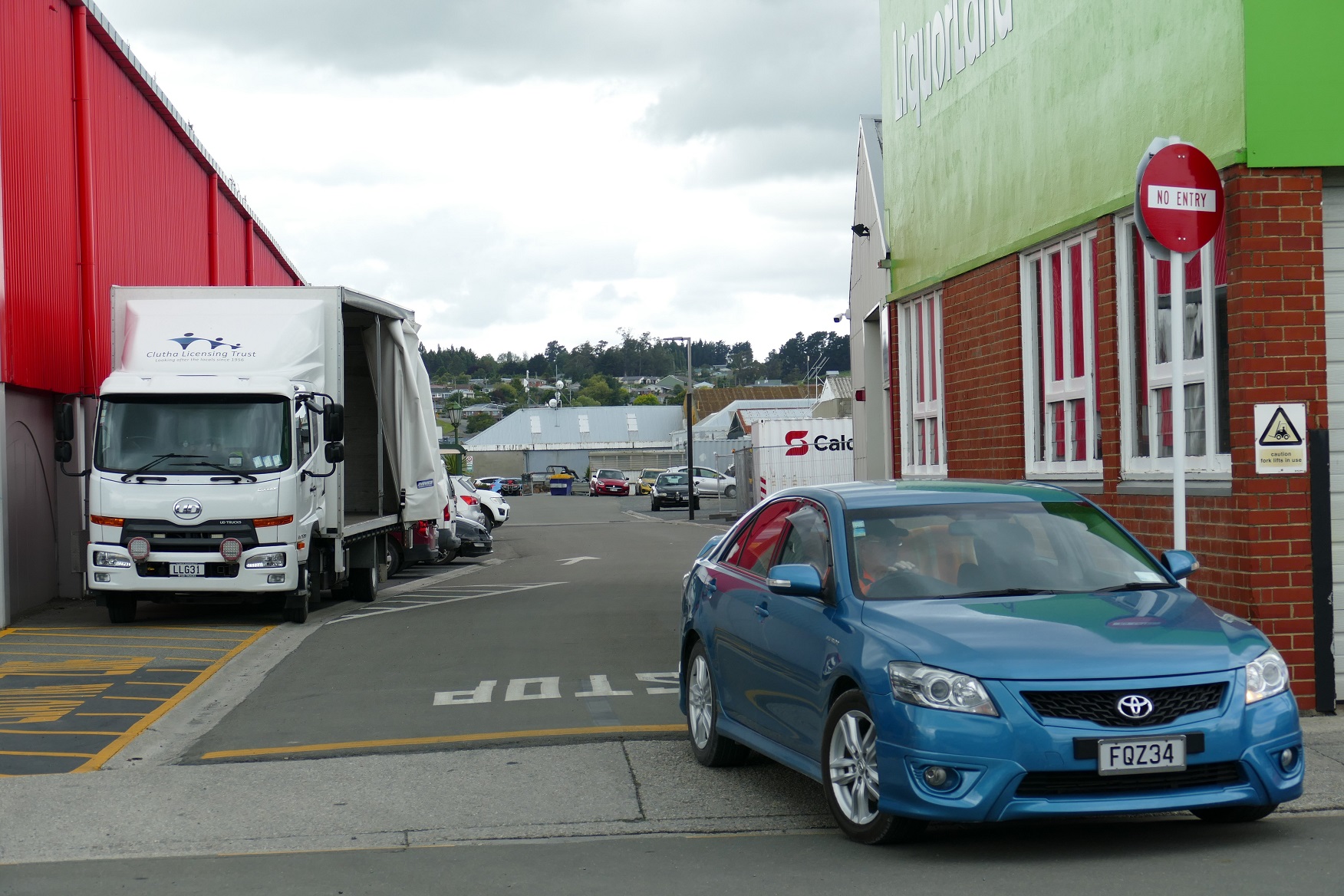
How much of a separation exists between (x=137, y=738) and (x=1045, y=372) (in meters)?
7.50

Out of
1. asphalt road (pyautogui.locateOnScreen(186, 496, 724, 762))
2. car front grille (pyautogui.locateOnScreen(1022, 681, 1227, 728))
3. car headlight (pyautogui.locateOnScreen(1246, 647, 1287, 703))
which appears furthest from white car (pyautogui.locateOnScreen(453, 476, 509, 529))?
car front grille (pyautogui.locateOnScreen(1022, 681, 1227, 728))

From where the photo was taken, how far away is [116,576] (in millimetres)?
15703

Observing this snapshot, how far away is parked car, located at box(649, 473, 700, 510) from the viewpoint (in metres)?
56.8

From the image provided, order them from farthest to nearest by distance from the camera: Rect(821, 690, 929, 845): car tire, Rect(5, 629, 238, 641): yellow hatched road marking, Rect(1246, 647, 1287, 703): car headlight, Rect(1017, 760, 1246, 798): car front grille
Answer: Rect(5, 629, 238, 641): yellow hatched road marking < Rect(821, 690, 929, 845): car tire < Rect(1246, 647, 1287, 703): car headlight < Rect(1017, 760, 1246, 798): car front grille

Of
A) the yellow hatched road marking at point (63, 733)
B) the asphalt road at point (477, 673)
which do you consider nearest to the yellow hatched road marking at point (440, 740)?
the asphalt road at point (477, 673)

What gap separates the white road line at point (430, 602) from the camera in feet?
57.2

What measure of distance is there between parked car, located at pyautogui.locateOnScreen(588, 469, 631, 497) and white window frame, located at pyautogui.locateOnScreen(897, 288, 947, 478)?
61.4 metres

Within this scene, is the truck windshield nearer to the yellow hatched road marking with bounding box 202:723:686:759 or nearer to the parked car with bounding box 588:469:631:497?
the yellow hatched road marking with bounding box 202:723:686:759

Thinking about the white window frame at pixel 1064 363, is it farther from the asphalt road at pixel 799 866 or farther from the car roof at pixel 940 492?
the asphalt road at pixel 799 866

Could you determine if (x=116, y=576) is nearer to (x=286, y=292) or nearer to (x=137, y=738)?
(x=286, y=292)

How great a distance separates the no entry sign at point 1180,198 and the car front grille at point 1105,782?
11.3 feet

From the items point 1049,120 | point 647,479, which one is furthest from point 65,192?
point 647,479

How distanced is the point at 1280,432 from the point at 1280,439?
4 centimetres

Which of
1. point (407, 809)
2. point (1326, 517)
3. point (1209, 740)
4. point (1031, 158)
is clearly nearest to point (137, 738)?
point (407, 809)
